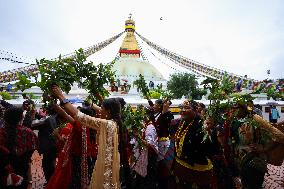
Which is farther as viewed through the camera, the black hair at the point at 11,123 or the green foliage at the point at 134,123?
the green foliage at the point at 134,123

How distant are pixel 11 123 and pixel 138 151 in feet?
7.29

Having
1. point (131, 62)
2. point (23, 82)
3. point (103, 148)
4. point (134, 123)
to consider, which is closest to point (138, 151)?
point (134, 123)

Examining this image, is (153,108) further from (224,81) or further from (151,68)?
(151,68)

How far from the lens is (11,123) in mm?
4133

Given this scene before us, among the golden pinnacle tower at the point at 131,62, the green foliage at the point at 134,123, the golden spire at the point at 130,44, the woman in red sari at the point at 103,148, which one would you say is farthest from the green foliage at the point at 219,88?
the golden spire at the point at 130,44

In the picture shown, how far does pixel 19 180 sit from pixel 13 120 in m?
0.75

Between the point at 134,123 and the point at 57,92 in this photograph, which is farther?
the point at 134,123

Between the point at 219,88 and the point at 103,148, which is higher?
the point at 219,88

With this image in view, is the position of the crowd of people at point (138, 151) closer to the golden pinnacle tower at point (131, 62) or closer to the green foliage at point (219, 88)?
the green foliage at point (219, 88)

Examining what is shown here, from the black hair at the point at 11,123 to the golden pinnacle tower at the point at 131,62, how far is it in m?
38.6

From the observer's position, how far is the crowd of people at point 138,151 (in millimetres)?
3436

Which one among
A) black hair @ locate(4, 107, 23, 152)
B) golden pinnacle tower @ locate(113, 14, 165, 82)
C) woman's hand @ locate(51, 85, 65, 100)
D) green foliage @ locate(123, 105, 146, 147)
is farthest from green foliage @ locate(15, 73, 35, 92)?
golden pinnacle tower @ locate(113, 14, 165, 82)

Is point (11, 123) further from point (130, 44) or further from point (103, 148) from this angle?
point (130, 44)

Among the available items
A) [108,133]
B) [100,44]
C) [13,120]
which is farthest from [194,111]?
[100,44]
